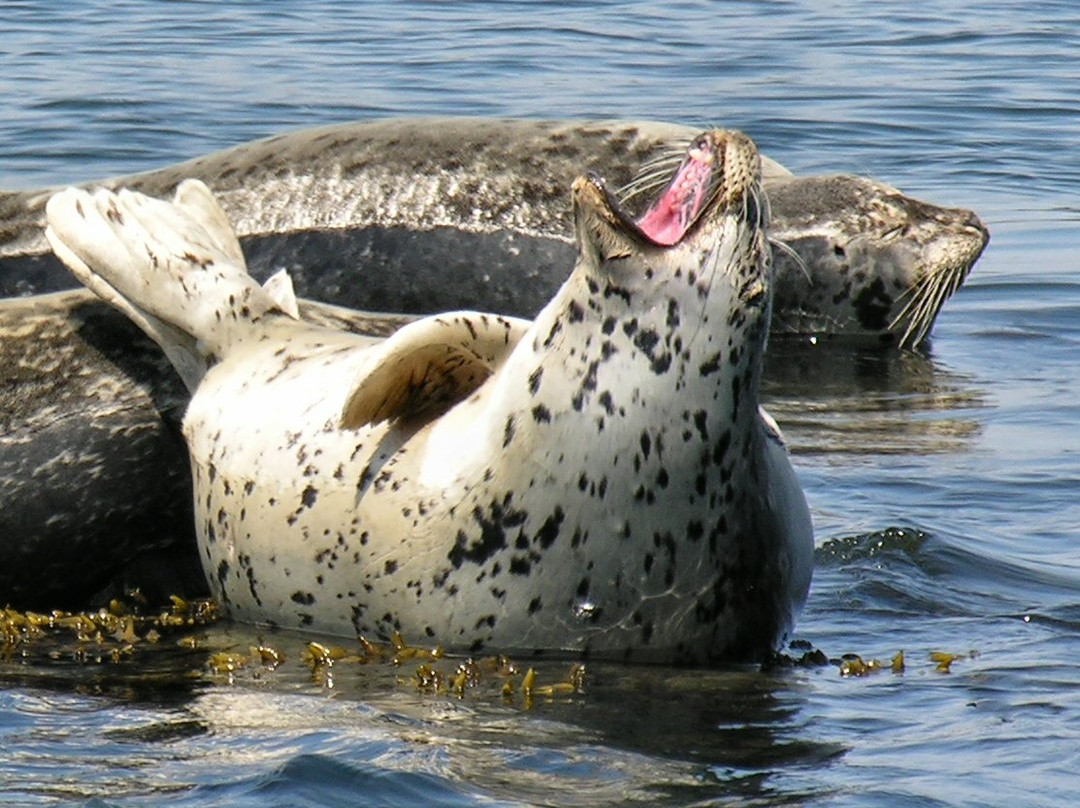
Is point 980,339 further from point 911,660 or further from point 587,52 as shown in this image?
point 587,52

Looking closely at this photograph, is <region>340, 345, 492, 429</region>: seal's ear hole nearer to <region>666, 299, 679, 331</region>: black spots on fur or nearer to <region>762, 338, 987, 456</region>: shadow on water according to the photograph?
<region>666, 299, 679, 331</region>: black spots on fur

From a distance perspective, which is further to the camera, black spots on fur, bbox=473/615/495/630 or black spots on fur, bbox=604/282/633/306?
black spots on fur, bbox=473/615/495/630

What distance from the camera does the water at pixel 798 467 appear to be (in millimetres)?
4984

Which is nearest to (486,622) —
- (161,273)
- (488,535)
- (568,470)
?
(488,535)

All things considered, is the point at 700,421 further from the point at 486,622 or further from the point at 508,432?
the point at 486,622

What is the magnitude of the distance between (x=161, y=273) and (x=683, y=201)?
1.65 metres

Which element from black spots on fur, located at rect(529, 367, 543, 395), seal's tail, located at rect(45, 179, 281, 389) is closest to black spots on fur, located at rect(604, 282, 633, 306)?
black spots on fur, located at rect(529, 367, 543, 395)

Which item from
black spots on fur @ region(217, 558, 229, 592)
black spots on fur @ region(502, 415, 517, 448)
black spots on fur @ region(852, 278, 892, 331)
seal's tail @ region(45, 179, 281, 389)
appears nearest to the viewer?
black spots on fur @ region(502, 415, 517, 448)

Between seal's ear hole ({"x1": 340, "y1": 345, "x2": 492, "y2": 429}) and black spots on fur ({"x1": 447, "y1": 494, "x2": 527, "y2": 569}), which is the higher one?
seal's ear hole ({"x1": 340, "y1": 345, "x2": 492, "y2": 429})

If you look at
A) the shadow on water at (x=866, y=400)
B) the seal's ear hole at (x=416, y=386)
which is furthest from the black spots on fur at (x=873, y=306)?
the seal's ear hole at (x=416, y=386)

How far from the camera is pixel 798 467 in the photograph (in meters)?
8.23

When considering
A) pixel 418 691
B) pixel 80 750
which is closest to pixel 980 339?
pixel 418 691

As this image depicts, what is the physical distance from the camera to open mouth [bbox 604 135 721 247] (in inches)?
225

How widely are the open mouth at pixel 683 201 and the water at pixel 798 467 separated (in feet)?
3.49
